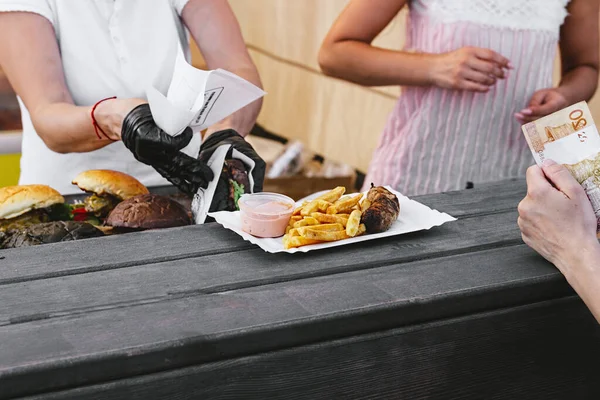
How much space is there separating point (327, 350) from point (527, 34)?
1475 mm

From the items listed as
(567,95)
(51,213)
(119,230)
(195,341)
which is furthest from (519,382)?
(567,95)

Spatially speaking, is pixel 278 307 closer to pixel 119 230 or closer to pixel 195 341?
pixel 195 341

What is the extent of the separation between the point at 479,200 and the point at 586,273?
493 mm

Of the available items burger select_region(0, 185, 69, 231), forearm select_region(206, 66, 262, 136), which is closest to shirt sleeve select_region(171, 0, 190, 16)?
forearm select_region(206, 66, 262, 136)

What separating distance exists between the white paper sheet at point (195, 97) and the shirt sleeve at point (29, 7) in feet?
2.18

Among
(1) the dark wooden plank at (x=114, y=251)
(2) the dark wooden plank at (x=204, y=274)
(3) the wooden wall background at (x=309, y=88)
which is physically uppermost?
(2) the dark wooden plank at (x=204, y=274)

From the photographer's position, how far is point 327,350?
1.23 meters

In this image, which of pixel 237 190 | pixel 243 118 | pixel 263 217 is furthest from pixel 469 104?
pixel 263 217

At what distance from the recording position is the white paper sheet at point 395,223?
1437mm

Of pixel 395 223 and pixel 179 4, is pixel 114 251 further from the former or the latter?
pixel 179 4

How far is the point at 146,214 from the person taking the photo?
1576 millimetres

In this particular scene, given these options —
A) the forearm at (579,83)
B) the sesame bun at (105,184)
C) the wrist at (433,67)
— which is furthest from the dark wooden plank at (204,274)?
the forearm at (579,83)

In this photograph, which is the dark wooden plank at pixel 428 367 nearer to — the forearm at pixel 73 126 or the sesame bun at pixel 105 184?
the sesame bun at pixel 105 184

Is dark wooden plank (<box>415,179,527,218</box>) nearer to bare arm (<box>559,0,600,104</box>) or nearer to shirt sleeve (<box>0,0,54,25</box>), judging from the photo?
bare arm (<box>559,0,600,104</box>)
